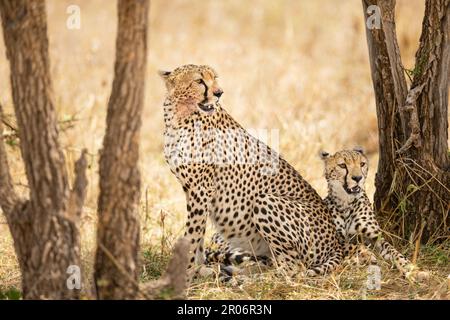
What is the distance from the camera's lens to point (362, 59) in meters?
10.4

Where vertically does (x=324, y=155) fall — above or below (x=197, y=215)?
above

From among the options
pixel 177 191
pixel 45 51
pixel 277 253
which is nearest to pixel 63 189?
pixel 45 51

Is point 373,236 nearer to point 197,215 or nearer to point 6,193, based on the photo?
point 197,215

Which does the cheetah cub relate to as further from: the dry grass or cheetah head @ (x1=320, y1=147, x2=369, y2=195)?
the dry grass

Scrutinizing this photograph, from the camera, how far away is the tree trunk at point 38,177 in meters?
3.56

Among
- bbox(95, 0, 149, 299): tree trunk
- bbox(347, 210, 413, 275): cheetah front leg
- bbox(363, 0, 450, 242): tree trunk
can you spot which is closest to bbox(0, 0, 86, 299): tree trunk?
bbox(95, 0, 149, 299): tree trunk

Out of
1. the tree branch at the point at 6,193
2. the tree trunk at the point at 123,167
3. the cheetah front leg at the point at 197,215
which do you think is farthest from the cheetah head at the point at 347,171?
the tree branch at the point at 6,193

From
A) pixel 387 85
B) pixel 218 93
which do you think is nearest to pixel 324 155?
pixel 387 85

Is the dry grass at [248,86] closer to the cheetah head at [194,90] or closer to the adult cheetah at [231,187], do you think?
the adult cheetah at [231,187]

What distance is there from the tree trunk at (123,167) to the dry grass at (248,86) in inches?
29.7

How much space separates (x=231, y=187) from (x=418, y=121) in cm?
111

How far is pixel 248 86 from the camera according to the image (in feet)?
31.2

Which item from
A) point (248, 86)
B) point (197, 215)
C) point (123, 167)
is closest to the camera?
point (123, 167)
